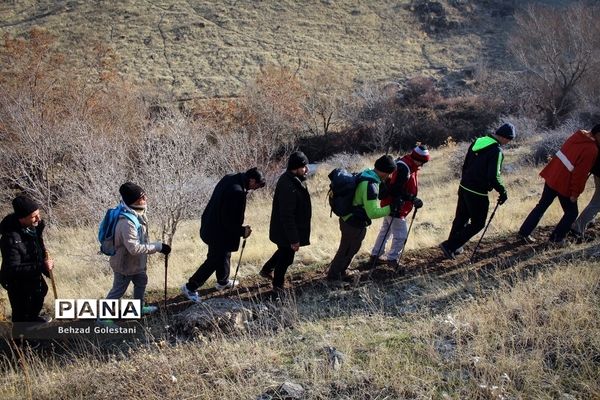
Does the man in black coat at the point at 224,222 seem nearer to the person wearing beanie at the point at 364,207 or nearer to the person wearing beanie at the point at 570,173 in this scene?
the person wearing beanie at the point at 364,207

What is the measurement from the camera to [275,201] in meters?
5.47

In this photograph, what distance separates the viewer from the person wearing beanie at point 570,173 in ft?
19.4

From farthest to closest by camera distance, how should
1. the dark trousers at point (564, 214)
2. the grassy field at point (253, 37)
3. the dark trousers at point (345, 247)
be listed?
the grassy field at point (253, 37) < the dark trousers at point (564, 214) < the dark trousers at point (345, 247)

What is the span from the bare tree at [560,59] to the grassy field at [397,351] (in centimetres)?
2126

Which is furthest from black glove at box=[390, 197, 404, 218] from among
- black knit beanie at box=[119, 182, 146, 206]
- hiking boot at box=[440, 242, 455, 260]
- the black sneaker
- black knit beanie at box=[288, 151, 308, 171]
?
black knit beanie at box=[119, 182, 146, 206]

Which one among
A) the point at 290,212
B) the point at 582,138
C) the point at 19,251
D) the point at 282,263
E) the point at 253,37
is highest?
the point at 253,37

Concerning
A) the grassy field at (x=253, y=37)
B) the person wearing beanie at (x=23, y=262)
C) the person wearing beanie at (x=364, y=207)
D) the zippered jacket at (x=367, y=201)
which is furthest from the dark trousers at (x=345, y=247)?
the grassy field at (x=253, y=37)

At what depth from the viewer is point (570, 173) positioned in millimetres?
6031

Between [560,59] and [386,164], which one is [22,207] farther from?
[560,59]

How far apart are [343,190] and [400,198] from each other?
829mm

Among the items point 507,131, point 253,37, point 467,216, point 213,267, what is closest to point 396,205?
point 467,216

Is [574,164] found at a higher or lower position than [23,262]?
higher

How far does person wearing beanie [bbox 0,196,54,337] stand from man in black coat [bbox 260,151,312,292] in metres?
2.55

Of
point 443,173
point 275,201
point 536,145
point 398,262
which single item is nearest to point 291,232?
point 275,201
